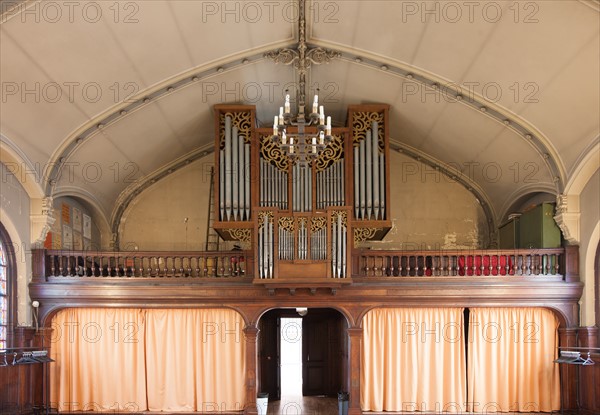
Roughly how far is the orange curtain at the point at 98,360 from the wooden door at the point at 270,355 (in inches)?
112

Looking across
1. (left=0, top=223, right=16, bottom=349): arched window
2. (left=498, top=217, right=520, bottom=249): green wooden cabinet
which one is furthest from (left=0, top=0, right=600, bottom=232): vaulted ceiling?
(left=0, top=223, right=16, bottom=349): arched window

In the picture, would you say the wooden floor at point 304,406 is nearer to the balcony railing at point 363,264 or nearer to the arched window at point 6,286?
the balcony railing at point 363,264

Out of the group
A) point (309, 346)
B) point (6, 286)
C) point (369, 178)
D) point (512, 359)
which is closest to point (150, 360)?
point (6, 286)

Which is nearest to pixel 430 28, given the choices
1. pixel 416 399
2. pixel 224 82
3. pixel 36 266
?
pixel 224 82

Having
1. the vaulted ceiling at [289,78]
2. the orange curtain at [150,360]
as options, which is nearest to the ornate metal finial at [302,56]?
the vaulted ceiling at [289,78]

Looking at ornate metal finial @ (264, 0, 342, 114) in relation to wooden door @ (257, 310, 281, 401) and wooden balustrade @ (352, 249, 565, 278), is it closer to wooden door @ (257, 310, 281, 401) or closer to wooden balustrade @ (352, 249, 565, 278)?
wooden balustrade @ (352, 249, 565, 278)

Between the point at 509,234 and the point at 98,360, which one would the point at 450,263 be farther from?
the point at 98,360

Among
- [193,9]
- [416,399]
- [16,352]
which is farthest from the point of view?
[416,399]

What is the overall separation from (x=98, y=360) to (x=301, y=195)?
440cm

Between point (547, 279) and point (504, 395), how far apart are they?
2117 millimetres

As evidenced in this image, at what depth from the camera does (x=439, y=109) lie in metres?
10.7

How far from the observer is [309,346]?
45.8 feet

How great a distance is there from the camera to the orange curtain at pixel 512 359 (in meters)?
10.8

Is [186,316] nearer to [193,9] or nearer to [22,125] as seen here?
[22,125]
